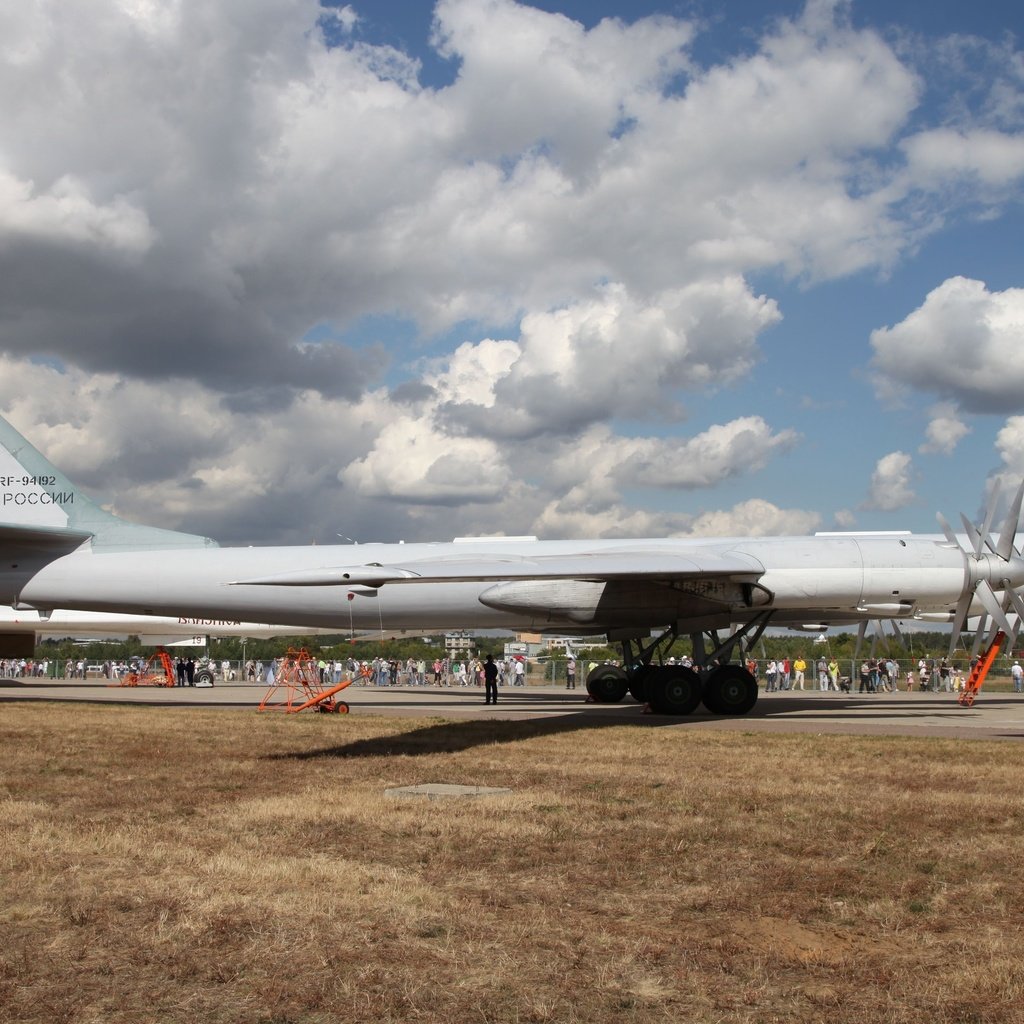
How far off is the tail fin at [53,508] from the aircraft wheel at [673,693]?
358 inches

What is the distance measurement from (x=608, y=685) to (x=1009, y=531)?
8.91m

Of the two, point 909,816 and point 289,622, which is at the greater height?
point 289,622

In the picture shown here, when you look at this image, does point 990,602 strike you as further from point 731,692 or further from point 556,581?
point 556,581

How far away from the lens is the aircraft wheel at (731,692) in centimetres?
1766

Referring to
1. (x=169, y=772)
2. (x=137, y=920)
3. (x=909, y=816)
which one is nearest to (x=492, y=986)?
(x=137, y=920)

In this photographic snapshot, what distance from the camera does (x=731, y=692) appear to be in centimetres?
1773

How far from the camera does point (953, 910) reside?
17.0 feet

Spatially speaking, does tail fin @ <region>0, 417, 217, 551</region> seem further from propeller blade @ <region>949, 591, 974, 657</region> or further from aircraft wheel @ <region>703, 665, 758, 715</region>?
propeller blade @ <region>949, 591, 974, 657</region>

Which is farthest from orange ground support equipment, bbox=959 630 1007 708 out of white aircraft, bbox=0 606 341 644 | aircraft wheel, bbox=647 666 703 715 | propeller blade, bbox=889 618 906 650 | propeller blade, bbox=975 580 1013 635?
white aircraft, bbox=0 606 341 644

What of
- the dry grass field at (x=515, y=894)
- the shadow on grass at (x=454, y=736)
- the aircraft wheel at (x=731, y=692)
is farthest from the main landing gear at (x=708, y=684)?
the dry grass field at (x=515, y=894)

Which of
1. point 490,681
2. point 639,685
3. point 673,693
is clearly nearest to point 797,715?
point 673,693

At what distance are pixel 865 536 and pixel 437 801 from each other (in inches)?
526

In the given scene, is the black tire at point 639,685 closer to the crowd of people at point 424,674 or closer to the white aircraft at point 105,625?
the crowd of people at point 424,674

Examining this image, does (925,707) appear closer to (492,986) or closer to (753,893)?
(753,893)
